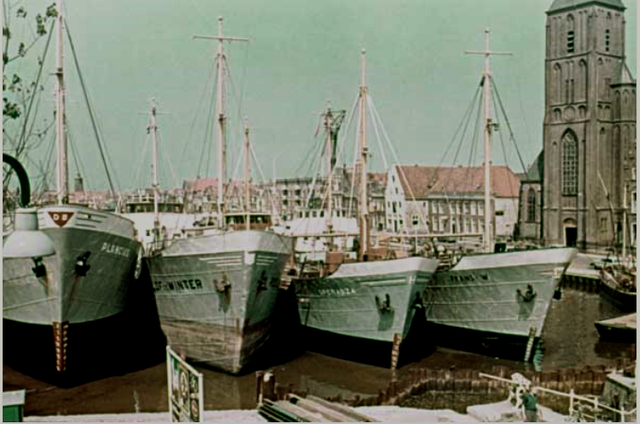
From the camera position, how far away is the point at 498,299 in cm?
2103

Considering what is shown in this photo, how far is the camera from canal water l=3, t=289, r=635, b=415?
15617 mm

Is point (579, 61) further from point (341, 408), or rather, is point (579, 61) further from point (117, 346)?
point (341, 408)

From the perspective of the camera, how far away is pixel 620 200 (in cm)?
5212

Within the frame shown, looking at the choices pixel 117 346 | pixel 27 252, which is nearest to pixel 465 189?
pixel 117 346

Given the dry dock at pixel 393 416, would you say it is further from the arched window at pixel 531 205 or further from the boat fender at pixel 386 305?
the arched window at pixel 531 205

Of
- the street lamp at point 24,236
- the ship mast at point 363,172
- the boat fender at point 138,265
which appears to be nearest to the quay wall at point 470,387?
the ship mast at point 363,172

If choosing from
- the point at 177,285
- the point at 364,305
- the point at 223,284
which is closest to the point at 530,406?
the point at 223,284

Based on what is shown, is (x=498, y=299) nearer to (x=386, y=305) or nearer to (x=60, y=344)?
(x=386, y=305)

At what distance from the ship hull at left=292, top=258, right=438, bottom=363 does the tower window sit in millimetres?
40044

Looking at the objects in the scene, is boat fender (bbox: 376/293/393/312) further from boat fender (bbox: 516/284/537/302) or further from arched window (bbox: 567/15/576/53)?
arched window (bbox: 567/15/576/53)

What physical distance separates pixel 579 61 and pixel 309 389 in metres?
43.8

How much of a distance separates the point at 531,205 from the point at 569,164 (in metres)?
5.37

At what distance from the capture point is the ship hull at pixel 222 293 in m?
17.7

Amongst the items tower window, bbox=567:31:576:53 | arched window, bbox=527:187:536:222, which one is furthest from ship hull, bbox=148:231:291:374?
arched window, bbox=527:187:536:222
